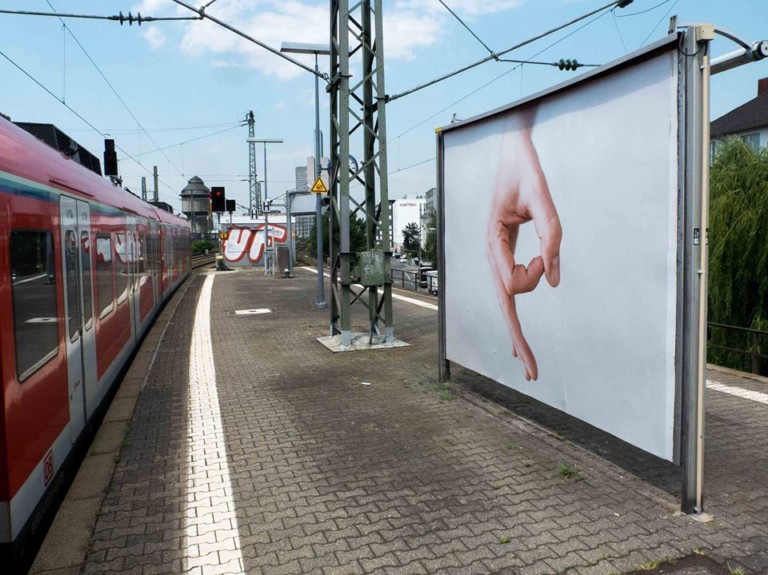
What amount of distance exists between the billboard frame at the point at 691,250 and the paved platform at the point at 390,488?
0.49 metres

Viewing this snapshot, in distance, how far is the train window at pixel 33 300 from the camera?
3.69m

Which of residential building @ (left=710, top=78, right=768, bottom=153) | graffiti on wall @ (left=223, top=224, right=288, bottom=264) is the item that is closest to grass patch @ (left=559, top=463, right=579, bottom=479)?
graffiti on wall @ (left=223, top=224, right=288, bottom=264)

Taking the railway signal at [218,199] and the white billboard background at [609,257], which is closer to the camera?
the white billboard background at [609,257]

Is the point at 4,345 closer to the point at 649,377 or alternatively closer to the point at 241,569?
the point at 241,569

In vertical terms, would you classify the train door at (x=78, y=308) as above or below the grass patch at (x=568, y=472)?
above

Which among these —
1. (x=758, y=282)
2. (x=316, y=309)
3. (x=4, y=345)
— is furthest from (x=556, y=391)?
(x=316, y=309)

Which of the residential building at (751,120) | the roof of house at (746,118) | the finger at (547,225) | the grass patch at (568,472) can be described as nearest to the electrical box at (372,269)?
the finger at (547,225)

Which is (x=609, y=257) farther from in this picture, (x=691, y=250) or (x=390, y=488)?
(x=390, y=488)

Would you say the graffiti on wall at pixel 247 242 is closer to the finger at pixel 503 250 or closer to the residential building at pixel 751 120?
the residential building at pixel 751 120

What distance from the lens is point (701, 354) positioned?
413 centimetres

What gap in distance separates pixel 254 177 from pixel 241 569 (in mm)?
57674

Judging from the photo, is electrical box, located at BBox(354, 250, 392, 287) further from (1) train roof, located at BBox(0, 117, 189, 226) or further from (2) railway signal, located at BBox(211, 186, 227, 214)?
(2) railway signal, located at BBox(211, 186, 227, 214)

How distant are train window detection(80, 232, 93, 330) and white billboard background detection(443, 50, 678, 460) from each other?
152 inches

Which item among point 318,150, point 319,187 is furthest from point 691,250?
point 318,150
